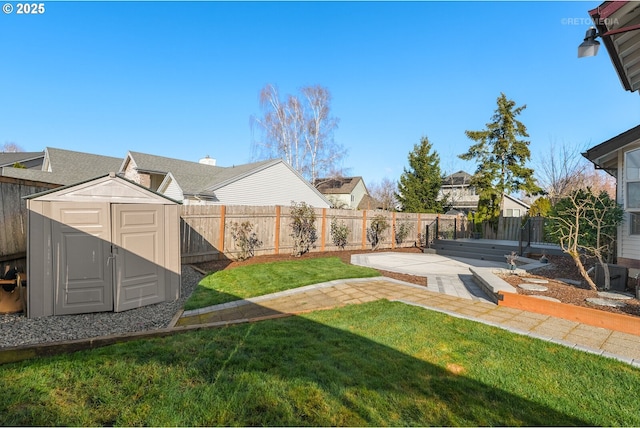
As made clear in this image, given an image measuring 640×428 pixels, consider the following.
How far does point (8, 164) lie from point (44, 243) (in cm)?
2621

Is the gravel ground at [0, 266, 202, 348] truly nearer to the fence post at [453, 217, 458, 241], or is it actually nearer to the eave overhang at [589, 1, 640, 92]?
the eave overhang at [589, 1, 640, 92]

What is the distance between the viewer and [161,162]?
754 inches

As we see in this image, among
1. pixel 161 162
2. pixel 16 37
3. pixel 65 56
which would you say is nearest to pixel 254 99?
pixel 161 162

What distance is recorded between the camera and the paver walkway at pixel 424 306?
3598mm

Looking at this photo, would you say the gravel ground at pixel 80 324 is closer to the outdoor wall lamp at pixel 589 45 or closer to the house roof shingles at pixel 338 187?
the outdoor wall lamp at pixel 589 45

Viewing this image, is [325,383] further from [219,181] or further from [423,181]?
[423,181]

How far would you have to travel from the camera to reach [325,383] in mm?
2549

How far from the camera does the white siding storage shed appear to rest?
4.46 meters

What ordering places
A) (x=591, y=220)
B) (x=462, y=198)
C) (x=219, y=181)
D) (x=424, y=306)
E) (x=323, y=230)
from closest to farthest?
(x=424, y=306) < (x=591, y=220) < (x=323, y=230) < (x=219, y=181) < (x=462, y=198)

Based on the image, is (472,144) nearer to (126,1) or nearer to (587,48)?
(587,48)

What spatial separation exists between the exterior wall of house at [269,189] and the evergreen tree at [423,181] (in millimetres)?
7553

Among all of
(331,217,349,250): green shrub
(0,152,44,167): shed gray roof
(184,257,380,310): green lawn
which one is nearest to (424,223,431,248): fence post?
(331,217,349,250): green shrub

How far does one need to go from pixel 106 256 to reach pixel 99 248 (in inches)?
6.7

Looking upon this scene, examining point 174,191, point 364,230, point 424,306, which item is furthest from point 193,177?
point 424,306
